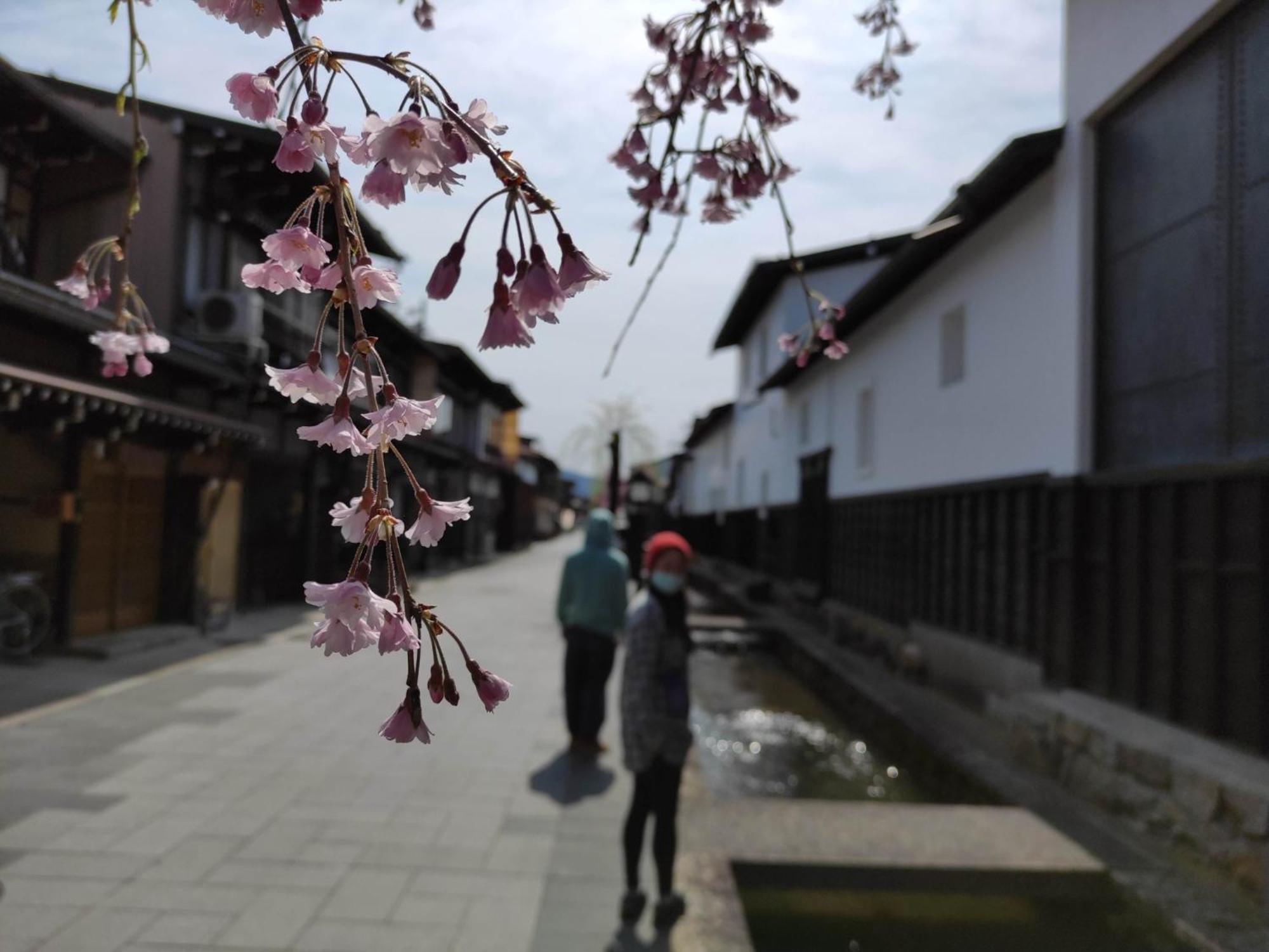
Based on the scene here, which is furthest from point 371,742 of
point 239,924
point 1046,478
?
point 1046,478

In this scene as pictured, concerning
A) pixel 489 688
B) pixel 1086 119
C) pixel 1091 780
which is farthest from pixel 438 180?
pixel 1086 119

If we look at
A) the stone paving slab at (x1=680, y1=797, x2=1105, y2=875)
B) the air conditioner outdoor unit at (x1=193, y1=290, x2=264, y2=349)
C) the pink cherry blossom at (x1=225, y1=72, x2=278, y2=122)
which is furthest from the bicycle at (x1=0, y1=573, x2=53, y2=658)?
the pink cherry blossom at (x1=225, y1=72, x2=278, y2=122)

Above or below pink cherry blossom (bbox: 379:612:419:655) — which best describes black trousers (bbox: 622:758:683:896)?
below

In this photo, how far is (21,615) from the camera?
32.7 feet

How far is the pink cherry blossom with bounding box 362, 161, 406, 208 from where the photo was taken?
3.84 feet

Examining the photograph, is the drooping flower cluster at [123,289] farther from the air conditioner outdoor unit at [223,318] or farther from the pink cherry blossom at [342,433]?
the air conditioner outdoor unit at [223,318]

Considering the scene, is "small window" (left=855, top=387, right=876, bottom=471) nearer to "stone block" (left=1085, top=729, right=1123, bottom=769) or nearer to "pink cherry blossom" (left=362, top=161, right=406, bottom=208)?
"stone block" (left=1085, top=729, right=1123, bottom=769)

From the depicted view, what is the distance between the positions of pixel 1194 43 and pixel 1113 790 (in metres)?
4.71

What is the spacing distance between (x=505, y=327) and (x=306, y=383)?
282 millimetres

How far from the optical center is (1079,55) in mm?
7637

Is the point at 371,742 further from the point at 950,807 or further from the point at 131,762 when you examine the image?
the point at 950,807

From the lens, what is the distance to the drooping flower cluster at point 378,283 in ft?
3.57

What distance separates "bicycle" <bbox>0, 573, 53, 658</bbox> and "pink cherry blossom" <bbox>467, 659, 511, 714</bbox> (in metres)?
10.5

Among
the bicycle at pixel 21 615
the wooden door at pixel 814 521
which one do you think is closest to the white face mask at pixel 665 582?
the bicycle at pixel 21 615
